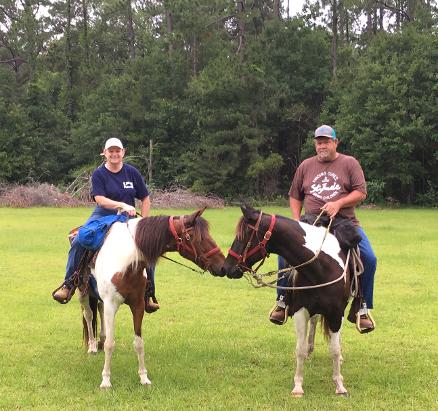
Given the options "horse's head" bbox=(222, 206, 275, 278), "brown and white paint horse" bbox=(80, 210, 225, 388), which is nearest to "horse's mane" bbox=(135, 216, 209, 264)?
"brown and white paint horse" bbox=(80, 210, 225, 388)

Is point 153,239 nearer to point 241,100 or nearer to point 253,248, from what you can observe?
point 253,248

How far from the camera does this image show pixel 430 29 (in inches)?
1577

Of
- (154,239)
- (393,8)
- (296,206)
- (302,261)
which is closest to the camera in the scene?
(302,261)

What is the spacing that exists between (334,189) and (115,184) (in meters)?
2.56

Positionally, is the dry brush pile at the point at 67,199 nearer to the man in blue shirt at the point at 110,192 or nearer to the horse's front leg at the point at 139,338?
the man in blue shirt at the point at 110,192

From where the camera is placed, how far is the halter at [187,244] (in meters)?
5.12

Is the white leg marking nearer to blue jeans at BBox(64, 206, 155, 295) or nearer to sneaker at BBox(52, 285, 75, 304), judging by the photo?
blue jeans at BBox(64, 206, 155, 295)

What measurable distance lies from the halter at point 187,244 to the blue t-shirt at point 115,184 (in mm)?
1225

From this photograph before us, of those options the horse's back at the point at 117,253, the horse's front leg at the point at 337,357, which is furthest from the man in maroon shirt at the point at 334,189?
the horse's back at the point at 117,253

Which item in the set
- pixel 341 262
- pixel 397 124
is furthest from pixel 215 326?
pixel 397 124

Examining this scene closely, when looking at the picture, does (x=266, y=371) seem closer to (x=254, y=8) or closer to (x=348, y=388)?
(x=348, y=388)

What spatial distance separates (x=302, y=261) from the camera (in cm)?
512

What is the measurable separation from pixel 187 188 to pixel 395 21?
25.9m

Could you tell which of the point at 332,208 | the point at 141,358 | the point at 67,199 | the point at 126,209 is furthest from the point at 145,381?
the point at 67,199
